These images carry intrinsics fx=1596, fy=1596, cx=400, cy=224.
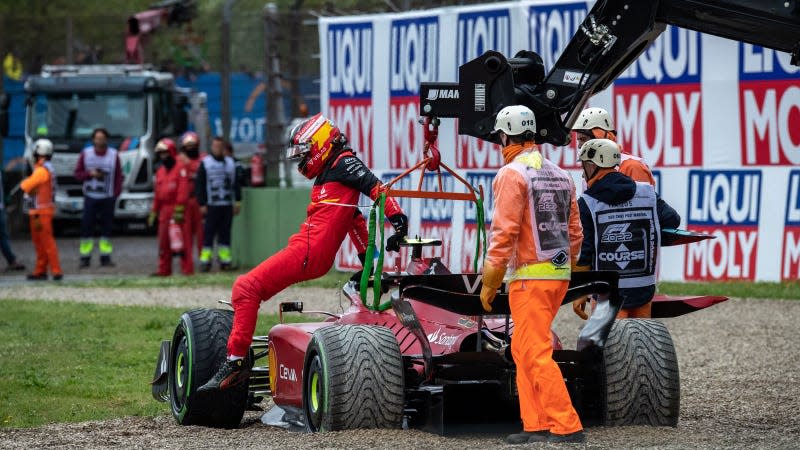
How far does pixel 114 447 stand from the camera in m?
8.81

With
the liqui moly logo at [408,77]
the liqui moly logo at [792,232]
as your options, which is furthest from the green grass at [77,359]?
the liqui moly logo at [792,232]

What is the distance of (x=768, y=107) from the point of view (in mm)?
17703

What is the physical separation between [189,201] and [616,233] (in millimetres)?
14284

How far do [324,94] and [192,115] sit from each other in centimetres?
1043

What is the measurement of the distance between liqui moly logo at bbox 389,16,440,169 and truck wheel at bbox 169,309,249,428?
10.4m

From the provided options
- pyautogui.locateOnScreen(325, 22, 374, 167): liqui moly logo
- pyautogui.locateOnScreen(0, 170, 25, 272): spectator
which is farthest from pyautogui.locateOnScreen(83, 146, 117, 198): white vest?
pyautogui.locateOnScreen(325, 22, 374, 167): liqui moly logo

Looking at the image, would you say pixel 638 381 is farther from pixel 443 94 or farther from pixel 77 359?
pixel 77 359

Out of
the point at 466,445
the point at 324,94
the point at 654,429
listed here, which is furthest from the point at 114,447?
the point at 324,94

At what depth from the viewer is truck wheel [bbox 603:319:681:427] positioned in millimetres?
8930

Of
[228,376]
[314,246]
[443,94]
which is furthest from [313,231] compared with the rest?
[443,94]

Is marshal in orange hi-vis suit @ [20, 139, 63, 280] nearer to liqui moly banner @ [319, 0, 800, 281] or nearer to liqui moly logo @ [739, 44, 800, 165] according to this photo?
liqui moly banner @ [319, 0, 800, 281]

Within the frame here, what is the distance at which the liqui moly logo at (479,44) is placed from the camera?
19.5 meters

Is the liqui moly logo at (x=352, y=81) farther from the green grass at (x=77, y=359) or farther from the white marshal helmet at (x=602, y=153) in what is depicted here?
the white marshal helmet at (x=602, y=153)

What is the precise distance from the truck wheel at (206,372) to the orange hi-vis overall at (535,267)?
244cm
